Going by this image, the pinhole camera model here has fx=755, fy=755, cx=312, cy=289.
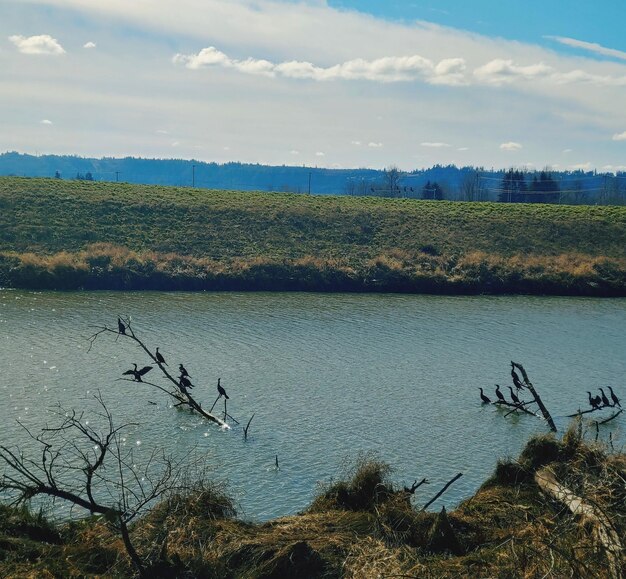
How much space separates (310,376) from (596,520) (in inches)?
651

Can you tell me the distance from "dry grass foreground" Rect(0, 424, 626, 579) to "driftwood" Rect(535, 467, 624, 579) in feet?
0.13

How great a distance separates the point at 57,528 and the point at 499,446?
1114 cm

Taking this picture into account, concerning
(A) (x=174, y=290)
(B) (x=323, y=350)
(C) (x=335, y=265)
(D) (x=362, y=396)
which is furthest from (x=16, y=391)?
(C) (x=335, y=265)

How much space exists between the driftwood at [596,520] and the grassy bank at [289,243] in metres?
36.5

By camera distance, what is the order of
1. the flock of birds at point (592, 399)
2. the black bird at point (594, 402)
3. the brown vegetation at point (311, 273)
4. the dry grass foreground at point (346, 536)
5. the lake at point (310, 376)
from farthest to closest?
the brown vegetation at point (311, 273) < the flock of birds at point (592, 399) < the black bird at point (594, 402) < the lake at point (310, 376) < the dry grass foreground at point (346, 536)

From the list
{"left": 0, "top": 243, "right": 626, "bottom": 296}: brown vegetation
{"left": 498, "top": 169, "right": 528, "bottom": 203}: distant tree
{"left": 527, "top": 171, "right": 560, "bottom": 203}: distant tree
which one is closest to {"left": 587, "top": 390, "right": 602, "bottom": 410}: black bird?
{"left": 0, "top": 243, "right": 626, "bottom": 296}: brown vegetation

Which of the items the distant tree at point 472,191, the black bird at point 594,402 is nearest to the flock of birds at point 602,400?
the black bird at point 594,402

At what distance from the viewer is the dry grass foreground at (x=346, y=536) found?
9602mm

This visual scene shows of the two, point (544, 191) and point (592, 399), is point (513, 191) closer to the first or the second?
point (544, 191)

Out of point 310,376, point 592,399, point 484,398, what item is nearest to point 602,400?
point 592,399

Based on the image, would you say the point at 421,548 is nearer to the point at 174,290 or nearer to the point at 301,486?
the point at 301,486

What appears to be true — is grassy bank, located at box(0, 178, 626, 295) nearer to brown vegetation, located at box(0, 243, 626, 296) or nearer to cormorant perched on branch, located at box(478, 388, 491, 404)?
brown vegetation, located at box(0, 243, 626, 296)

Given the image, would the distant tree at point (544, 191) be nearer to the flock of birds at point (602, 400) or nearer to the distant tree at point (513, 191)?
the distant tree at point (513, 191)

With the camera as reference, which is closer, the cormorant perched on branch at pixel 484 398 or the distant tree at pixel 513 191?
the cormorant perched on branch at pixel 484 398
